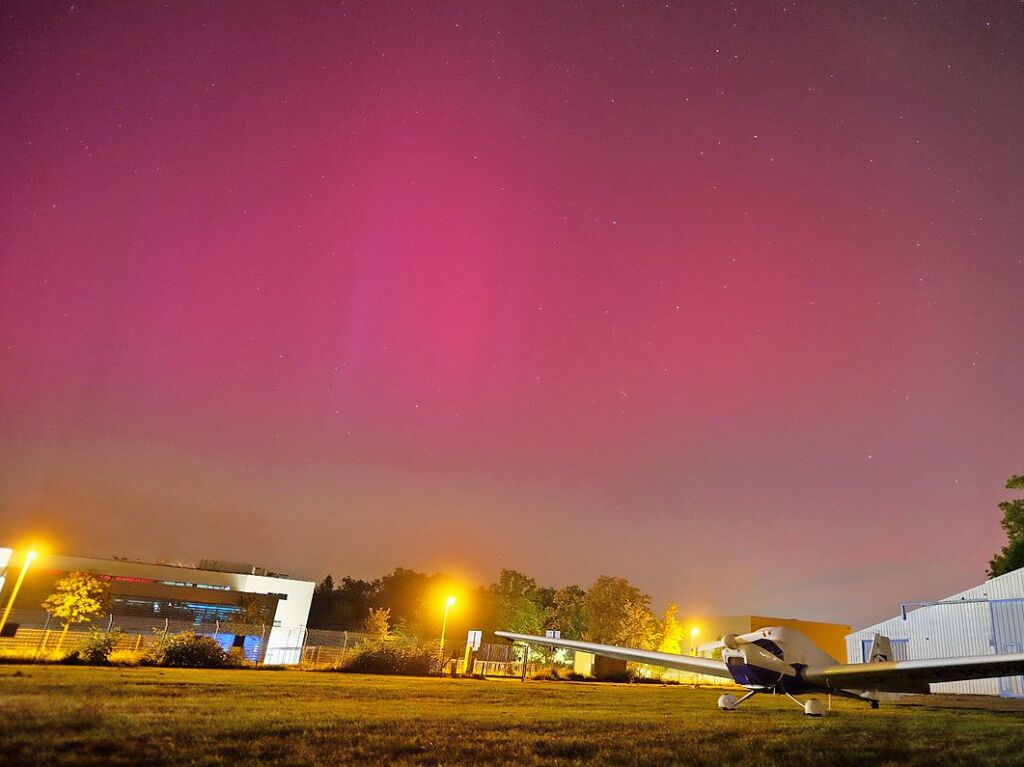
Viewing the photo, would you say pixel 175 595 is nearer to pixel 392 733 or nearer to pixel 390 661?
pixel 390 661

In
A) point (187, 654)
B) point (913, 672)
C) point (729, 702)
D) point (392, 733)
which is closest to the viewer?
point (392, 733)

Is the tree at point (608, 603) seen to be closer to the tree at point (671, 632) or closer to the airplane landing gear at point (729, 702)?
the tree at point (671, 632)

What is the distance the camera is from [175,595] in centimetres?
6425

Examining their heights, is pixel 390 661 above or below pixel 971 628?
below

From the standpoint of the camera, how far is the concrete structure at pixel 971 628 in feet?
113

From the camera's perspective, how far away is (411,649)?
2972 centimetres

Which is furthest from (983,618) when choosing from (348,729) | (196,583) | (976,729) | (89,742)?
(196,583)

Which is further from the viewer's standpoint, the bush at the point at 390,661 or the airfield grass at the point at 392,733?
the bush at the point at 390,661

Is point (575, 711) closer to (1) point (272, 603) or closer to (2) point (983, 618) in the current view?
(2) point (983, 618)

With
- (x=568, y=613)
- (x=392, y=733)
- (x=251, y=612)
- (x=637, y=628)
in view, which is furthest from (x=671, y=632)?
(x=392, y=733)

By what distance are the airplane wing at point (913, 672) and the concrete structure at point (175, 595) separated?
181 feet

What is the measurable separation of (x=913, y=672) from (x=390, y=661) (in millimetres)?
22403

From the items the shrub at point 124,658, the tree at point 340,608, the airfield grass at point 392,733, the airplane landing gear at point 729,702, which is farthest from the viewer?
the tree at point 340,608

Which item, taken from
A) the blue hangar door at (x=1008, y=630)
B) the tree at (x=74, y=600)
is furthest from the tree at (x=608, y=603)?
the tree at (x=74, y=600)
